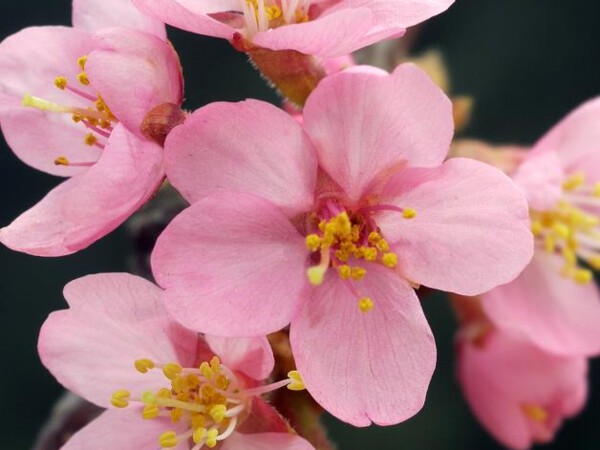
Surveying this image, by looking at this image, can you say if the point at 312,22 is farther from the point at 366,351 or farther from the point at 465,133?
the point at 465,133

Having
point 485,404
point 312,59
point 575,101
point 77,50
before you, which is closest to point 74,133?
point 77,50

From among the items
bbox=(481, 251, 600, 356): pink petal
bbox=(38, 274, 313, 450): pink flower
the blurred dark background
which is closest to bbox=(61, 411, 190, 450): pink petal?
bbox=(38, 274, 313, 450): pink flower

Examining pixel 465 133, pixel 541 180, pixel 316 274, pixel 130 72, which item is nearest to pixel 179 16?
pixel 130 72

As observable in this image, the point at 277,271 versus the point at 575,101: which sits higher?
the point at 277,271

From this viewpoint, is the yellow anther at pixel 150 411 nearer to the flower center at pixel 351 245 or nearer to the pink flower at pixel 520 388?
the flower center at pixel 351 245

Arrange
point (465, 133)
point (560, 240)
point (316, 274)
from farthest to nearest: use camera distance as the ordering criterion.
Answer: point (465, 133) → point (560, 240) → point (316, 274)

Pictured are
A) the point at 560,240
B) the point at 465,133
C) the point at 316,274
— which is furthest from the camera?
the point at 465,133

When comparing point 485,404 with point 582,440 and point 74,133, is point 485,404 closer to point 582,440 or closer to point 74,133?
point 74,133
